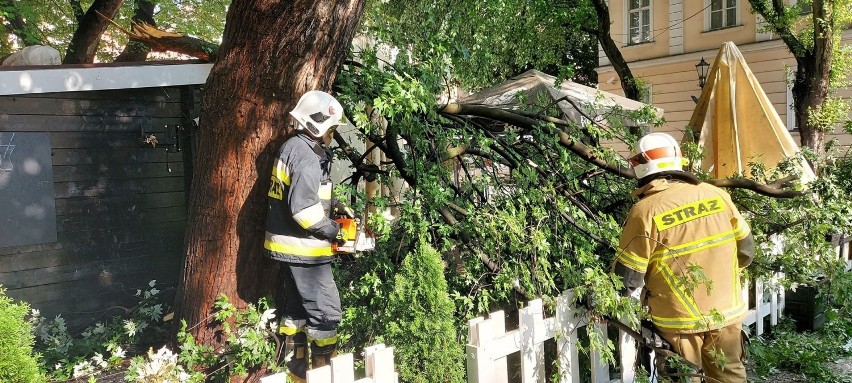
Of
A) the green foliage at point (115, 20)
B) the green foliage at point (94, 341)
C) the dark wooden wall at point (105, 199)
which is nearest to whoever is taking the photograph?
the green foliage at point (94, 341)

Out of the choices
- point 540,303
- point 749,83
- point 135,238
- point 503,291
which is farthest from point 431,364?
point 749,83

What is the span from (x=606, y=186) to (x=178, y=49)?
15.0 feet

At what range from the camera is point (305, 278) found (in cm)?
349

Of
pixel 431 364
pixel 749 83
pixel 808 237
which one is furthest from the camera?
pixel 749 83

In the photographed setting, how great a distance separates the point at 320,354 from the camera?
3.59 metres

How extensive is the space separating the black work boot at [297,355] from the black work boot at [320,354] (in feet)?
0.26

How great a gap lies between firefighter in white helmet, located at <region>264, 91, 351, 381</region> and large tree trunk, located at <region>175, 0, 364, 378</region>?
123 millimetres

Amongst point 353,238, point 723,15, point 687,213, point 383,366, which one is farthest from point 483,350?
point 723,15

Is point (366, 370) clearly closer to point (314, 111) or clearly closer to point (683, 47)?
point (314, 111)

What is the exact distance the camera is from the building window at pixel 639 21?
68.0 feet

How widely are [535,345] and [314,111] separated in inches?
63.9

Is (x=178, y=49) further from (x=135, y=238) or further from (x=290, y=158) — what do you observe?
(x=290, y=158)

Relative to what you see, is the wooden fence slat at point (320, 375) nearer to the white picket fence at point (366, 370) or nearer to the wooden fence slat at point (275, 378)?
the white picket fence at point (366, 370)

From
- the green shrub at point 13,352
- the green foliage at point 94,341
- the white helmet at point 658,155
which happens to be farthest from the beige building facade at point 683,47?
the green shrub at point 13,352
